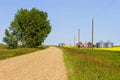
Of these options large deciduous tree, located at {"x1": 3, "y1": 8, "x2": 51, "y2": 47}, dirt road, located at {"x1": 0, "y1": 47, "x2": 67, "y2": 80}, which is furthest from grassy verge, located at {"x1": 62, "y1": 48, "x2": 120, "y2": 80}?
large deciduous tree, located at {"x1": 3, "y1": 8, "x2": 51, "y2": 47}

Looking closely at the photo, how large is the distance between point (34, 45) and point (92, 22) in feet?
100

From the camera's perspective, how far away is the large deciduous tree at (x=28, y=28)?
106m

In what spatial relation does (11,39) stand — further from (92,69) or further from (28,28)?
(92,69)

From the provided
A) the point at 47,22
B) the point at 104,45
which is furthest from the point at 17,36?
the point at 104,45

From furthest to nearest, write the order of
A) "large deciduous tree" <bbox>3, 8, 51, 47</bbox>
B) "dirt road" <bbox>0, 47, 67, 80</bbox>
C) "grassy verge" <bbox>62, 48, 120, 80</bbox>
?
"large deciduous tree" <bbox>3, 8, 51, 47</bbox> → "dirt road" <bbox>0, 47, 67, 80</bbox> → "grassy verge" <bbox>62, 48, 120, 80</bbox>

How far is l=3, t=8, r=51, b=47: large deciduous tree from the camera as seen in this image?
346ft

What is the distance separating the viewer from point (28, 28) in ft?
343

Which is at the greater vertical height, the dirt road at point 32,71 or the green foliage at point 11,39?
the green foliage at point 11,39

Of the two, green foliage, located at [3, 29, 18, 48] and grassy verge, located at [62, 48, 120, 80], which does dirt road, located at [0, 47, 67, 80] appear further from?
green foliage, located at [3, 29, 18, 48]

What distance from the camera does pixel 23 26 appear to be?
105250 millimetres

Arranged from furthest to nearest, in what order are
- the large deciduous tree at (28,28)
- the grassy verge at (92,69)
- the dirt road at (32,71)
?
the large deciduous tree at (28,28) < the dirt road at (32,71) < the grassy verge at (92,69)

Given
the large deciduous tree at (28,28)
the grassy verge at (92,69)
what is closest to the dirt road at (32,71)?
the grassy verge at (92,69)

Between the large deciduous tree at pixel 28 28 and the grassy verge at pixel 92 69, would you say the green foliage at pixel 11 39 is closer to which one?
the large deciduous tree at pixel 28 28

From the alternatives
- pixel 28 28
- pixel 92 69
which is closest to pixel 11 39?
pixel 28 28
